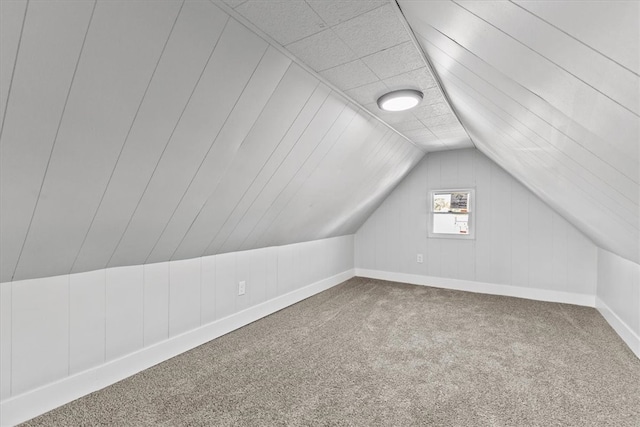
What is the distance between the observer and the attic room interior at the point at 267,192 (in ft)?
3.05

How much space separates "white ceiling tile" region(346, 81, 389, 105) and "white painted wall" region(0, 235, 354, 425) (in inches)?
66.5

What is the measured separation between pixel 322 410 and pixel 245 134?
1.56 meters

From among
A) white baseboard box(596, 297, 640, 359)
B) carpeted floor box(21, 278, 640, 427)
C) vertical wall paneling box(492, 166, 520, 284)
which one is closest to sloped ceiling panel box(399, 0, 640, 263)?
carpeted floor box(21, 278, 640, 427)

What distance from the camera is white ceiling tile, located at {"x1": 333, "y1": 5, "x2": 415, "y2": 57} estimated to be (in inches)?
51.4

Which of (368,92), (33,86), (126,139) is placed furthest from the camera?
(368,92)

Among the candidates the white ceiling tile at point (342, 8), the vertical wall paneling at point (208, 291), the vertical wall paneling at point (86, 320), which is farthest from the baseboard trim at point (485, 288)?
the white ceiling tile at point (342, 8)

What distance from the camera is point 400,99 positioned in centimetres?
207

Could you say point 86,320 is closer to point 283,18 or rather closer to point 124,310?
point 124,310

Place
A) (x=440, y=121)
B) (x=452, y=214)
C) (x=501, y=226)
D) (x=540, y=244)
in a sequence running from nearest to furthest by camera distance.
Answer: (x=440, y=121) → (x=540, y=244) → (x=501, y=226) → (x=452, y=214)

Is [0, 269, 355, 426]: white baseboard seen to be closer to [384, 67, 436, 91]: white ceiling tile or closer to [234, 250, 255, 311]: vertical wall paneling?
[234, 250, 255, 311]: vertical wall paneling

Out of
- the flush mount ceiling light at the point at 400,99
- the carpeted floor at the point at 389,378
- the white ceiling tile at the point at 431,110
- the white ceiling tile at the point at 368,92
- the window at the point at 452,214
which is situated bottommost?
the carpeted floor at the point at 389,378

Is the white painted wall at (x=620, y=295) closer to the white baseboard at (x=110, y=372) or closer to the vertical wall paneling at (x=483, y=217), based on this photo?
the vertical wall paneling at (x=483, y=217)

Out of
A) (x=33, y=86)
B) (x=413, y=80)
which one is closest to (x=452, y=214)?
(x=413, y=80)

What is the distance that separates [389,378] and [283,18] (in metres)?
2.07
